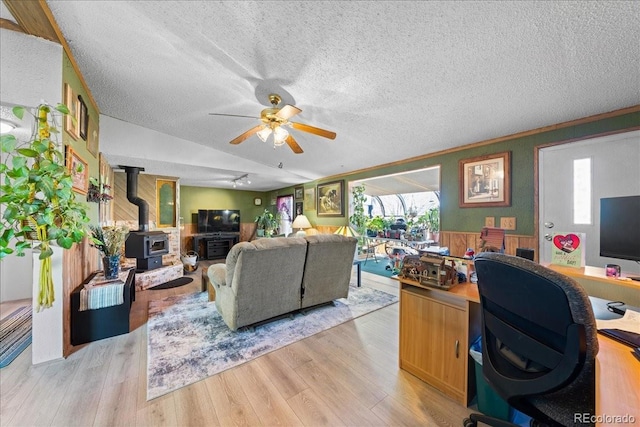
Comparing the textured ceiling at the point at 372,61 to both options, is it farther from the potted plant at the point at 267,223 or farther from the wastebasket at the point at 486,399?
the potted plant at the point at 267,223

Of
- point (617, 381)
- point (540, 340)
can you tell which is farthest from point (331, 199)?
point (617, 381)

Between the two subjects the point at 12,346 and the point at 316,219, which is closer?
the point at 12,346

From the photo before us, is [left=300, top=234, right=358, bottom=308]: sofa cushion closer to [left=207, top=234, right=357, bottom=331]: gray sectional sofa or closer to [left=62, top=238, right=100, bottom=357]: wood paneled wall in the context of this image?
[left=207, top=234, right=357, bottom=331]: gray sectional sofa

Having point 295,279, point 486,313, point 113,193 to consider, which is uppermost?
point 113,193

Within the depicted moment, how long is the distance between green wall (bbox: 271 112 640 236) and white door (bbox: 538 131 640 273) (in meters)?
0.09

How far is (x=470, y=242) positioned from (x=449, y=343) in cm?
201

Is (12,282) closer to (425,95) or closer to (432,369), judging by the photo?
(432,369)

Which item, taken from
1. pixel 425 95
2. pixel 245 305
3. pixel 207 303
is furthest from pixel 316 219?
pixel 425 95

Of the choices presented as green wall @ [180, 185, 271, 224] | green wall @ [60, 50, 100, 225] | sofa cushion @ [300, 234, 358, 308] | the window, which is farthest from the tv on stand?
green wall @ [180, 185, 271, 224]

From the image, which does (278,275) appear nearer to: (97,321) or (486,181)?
(97,321)

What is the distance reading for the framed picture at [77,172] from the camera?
81.3 inches

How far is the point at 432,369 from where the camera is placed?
1707 mm

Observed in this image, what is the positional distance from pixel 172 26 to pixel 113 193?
4.41 m

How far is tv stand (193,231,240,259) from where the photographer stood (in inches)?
257
